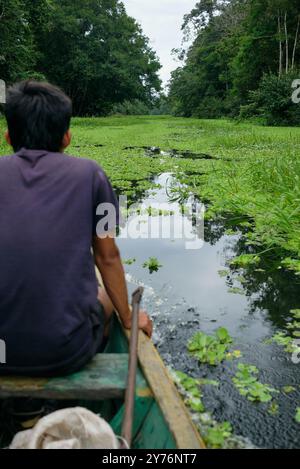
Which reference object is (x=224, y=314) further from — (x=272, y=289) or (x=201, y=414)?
(x=201, y=414)

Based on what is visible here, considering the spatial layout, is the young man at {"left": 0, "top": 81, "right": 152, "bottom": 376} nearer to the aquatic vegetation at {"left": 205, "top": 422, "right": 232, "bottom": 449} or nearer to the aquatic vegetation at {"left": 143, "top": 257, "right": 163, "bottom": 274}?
the aquatic vegetation at {"left": 205, "top": 422, "right": 232, "bottom": 449}

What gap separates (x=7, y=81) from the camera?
2639cm

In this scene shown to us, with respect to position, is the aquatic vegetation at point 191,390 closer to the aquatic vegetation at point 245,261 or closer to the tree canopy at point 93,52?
the aquatic vegetation at point 245,261

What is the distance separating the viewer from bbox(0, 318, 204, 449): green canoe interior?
187cm

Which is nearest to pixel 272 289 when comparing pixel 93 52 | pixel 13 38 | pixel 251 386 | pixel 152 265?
pixel 152 265

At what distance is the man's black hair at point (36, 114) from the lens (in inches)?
78.3

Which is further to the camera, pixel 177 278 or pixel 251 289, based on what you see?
pixel 177 278

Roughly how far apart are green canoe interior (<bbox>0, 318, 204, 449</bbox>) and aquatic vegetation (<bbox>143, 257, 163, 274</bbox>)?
9.33 ft

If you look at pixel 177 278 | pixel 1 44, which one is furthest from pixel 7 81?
pixel 177 278

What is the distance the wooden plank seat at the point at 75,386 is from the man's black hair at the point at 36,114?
3.35 ft

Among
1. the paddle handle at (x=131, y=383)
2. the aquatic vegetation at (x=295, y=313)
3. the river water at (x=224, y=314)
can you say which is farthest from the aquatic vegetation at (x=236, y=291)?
the paddle handle at (x=131, y=383)

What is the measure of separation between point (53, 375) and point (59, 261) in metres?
0.54

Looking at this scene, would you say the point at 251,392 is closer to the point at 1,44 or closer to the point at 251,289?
the point at 251,289

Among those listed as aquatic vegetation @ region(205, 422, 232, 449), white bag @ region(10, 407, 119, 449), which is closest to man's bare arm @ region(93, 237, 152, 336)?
white bag @ region(10, 407, 119, 449)
